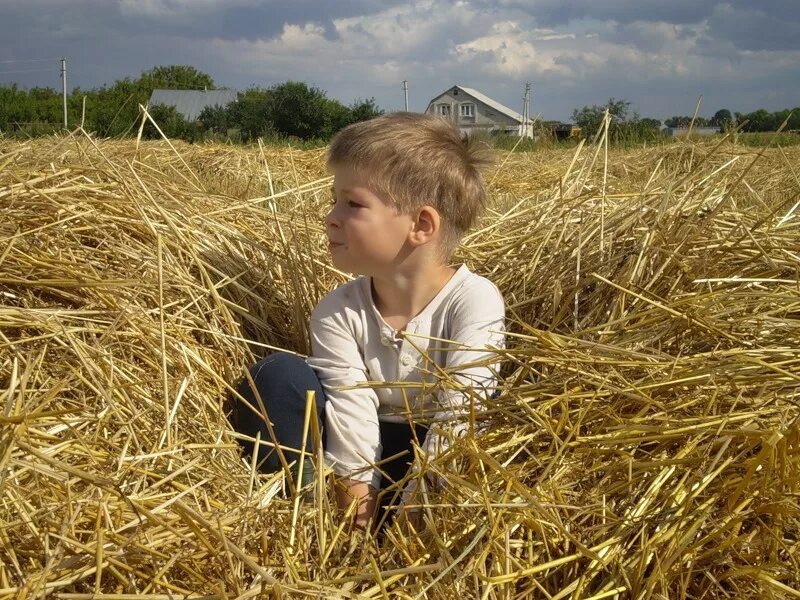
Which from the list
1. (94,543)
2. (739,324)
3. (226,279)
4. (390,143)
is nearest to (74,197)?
(226,279)

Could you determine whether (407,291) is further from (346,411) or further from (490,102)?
(490,102)

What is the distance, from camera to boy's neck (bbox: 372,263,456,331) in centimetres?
203

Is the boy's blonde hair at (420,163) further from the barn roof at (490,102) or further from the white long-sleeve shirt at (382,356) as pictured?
the barn roof at (490,102)

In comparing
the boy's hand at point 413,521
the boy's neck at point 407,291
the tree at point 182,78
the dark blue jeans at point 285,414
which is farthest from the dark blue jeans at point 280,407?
the tree at point 182,78

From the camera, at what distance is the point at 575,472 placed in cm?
143

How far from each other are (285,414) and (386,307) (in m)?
0.39

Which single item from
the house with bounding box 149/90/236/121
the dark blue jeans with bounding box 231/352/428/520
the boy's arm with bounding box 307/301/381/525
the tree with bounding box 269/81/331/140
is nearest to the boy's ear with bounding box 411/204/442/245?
the boy's arm with bounding box 307/301/381/525

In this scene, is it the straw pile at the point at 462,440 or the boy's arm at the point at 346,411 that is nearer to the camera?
the straw pile at the point at 462,440

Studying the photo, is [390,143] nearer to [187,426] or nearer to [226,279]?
[226,279]

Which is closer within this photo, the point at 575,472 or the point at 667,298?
the point at 575,472

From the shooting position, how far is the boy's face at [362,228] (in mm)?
1942

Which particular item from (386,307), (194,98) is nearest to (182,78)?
(194,98)

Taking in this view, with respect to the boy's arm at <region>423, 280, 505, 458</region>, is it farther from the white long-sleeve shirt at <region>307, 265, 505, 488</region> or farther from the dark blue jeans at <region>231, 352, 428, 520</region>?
the dark blue jeans at <region>231, 352, 428, 520</region>

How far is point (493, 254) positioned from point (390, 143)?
2.22 ft
